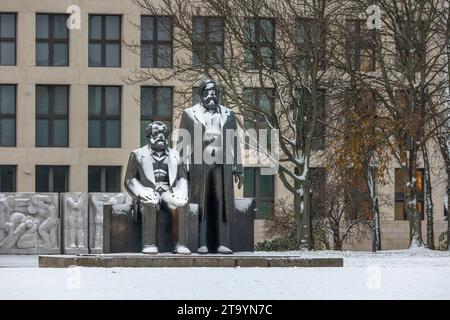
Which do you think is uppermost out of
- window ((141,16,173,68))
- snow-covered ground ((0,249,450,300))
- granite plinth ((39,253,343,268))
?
window ((141,16,173,68))

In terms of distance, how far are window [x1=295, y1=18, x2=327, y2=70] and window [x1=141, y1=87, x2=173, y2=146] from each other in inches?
939

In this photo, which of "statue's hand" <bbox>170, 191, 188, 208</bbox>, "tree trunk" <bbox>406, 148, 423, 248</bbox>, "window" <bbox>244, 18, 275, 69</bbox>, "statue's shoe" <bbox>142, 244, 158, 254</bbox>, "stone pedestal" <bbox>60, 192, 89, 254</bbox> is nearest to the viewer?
"statue's shoe" <bbox>142, 244, 158, 254</bbox>

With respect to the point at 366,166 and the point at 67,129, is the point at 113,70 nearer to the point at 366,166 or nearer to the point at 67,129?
the point at 67,129

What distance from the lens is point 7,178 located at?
74.0 m

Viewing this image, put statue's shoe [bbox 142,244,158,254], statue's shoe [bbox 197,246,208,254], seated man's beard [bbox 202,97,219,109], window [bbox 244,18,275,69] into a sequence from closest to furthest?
statue's shoe [bbox 142,244,158,254] → statue's shoe [bbox 197,246,208,254] → seated man's beard [bbox 202,97,219,109] → window [bbox 244,18,275,69]

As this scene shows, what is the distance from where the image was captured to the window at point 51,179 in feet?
244

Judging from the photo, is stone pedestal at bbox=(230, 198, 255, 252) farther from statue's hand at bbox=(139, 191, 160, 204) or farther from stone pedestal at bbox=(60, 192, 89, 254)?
stone pedestal at bbox=(60, 192, 89, 254)

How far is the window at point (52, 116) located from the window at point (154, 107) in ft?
12.2

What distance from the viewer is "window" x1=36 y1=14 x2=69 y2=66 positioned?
7419 centimetres

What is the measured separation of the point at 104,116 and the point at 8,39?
5.94m

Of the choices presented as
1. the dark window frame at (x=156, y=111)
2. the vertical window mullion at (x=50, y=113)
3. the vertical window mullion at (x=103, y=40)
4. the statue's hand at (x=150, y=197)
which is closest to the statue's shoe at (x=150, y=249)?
the statue's hand at (x=150, y=197)

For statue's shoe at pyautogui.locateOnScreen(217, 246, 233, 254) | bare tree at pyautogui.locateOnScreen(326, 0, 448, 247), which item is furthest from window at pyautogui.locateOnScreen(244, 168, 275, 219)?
statue's shoe at pyautogui.locateOnScreen(217, 246, 233, 254)

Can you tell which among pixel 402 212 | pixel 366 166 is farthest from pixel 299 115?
pixel 402 212

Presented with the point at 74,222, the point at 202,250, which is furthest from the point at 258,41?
the point at 202,250
